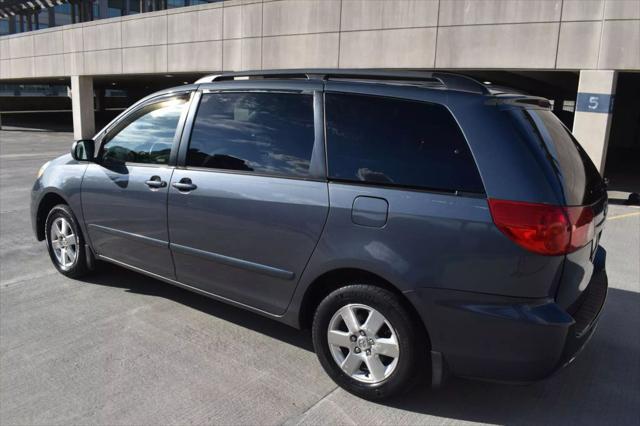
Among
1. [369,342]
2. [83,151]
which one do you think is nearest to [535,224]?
[369,342]

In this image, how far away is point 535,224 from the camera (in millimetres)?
2582

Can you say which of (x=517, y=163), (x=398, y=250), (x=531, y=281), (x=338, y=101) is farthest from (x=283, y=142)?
(x=531, y=281)

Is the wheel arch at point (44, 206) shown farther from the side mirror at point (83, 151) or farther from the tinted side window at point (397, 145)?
the tinted side window at point (397, 145)

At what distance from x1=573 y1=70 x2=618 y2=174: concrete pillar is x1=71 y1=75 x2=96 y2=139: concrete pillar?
2125 centimetres

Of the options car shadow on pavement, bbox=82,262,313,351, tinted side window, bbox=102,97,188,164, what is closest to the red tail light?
car shadow on pavement, bbox=82,262,313,351

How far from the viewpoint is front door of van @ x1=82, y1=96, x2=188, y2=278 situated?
3.98 metres

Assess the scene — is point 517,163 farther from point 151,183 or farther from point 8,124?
point 8,124

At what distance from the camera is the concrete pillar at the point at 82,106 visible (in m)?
24.8

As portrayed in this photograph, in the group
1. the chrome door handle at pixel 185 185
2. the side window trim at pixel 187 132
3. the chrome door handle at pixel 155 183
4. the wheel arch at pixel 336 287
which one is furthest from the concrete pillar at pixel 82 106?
the wheel arch at pixel 336 287

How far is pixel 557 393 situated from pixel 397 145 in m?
1.83

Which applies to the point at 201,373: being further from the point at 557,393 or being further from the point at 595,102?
the point at 595,102

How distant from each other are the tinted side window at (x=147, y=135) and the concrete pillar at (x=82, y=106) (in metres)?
22.7

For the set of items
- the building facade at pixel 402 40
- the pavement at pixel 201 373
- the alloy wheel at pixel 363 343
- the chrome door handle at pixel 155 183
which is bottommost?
the pavement at pixel 201 373

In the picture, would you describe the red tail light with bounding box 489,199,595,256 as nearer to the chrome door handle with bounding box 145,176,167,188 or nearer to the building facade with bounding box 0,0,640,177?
the chrome door handle with bounding box 145,176,167,188
